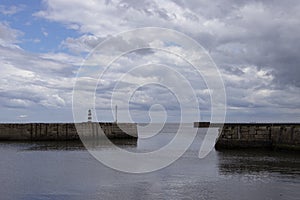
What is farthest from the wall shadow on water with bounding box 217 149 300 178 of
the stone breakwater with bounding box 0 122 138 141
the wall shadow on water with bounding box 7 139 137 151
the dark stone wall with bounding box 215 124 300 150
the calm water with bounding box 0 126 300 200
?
the stone breakwater with bounding box 0 122 138 141

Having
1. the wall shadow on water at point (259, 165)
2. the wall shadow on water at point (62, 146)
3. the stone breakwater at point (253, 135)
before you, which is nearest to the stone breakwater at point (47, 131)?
the wall shadow on water at point (62, 146)

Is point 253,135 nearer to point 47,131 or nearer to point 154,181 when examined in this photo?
point 154,181

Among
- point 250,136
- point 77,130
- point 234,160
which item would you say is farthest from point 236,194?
point 77,130

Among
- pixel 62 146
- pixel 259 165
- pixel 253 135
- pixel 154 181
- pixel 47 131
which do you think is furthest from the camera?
pixel 47 131

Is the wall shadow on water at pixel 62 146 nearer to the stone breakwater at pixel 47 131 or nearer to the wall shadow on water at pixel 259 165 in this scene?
the stone breakwater at pixel 47 131

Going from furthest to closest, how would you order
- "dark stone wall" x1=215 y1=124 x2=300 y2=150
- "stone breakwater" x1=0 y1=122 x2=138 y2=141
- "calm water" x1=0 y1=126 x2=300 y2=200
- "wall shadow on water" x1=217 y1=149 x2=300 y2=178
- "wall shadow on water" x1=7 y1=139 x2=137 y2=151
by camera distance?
1. "stone breakwater" x1=0 y1=122 x2=138 y2=141
2. "wall shadow on water" x1=7 y1=139 x2=137 y2=151
3. "dark stone wall" x1=215 y1=124 x2=300 y2=150
4. "wall shadow on water" x1=217 y1=149 x2=300 y2=178
5. "calm water" x1=0 y1=126 x2=300 y2=200

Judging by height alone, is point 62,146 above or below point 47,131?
below

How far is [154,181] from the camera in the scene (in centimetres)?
2530

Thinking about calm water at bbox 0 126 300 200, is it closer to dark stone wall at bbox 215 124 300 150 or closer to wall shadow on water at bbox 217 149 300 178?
wall shadow on water at bbox 217 149 300 178

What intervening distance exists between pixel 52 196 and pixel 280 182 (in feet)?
45.4

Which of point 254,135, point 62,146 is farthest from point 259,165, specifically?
point 62,146

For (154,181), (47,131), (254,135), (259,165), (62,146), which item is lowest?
(62,146)

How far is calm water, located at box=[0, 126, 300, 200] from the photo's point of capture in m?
21.0

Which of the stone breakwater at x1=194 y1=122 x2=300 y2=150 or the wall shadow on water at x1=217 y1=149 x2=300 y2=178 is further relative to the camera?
the stone breakwater at x1=194 y1=122 x2=300 y2=150
